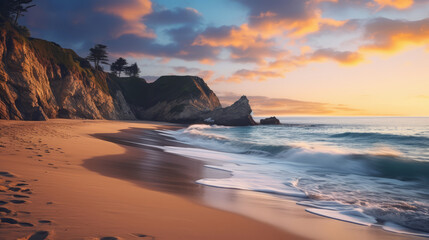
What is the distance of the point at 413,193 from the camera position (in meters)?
6.38

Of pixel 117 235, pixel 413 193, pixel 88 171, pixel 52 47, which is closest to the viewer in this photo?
pixel 117 235

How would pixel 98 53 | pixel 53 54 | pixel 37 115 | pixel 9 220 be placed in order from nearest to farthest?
pixel 9 220 < pixel 37 115 < pixel 53 54 < pixel 98 53

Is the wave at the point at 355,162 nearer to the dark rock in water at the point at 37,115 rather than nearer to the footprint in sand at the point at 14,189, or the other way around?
the footprint in sand at the point at 14,189

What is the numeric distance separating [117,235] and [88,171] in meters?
3.41

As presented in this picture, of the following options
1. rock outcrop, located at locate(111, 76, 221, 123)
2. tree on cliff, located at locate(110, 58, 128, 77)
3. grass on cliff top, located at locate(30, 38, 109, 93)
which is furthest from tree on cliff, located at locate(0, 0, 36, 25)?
tree on cliff, located at locate(110, 58, 128, 77)

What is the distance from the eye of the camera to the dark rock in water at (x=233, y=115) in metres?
60.7

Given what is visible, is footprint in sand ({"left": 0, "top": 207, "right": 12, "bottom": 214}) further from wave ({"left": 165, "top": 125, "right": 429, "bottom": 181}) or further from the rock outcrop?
the rock outcrop

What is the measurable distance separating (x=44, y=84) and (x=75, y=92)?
885cm

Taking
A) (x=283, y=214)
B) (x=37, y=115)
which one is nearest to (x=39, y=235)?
(x=283, y=214)

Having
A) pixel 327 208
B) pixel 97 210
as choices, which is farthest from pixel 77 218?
pixel 327 208

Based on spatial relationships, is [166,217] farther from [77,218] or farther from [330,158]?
[330,158]

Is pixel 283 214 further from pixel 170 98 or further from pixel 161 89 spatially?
pixel 161 89

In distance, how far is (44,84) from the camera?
2867cm

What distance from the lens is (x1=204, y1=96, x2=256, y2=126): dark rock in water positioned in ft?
199
